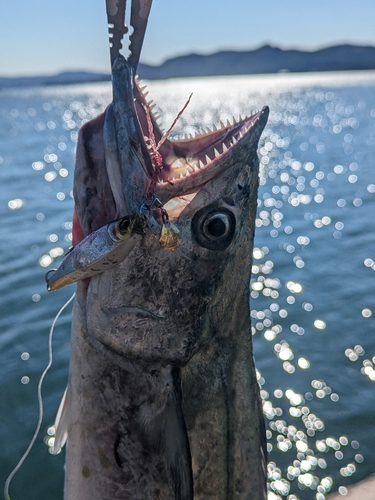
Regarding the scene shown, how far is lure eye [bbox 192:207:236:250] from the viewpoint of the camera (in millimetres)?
2715

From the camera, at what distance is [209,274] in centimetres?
283

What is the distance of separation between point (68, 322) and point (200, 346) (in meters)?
6.06

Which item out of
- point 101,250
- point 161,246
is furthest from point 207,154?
point 101,250

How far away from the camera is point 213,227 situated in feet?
8.99

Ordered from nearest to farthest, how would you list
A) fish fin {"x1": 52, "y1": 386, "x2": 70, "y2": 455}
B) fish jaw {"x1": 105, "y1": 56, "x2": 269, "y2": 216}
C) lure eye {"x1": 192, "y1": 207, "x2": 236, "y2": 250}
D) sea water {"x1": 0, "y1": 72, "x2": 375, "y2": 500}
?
fish jaw {"x1": 105, "y1": 56, "x2": 269, "y2": 216}
lure eye {"x1": 192, "y1": 207, "x2": 236, "y2": 250}
fish fin {"x1": 52, "y1": 386, "x2": 70, "y2": 455}
sea water {"x1": 0, "y1": 72, "x2": 375, "y2": 500}

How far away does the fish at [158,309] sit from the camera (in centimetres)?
264

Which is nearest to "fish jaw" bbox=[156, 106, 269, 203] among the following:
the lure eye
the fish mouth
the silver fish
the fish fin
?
the fish mouth

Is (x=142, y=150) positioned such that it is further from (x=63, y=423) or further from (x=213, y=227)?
(x=63, y=423)

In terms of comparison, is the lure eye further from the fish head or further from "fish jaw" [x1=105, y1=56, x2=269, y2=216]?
"fish jaw" [x1=105, y1=56, x2=269, y2=216]

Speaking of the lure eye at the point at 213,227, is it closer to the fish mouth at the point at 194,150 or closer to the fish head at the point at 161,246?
the fish head at the point at 161,246

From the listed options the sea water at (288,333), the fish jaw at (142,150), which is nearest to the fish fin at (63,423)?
the fish jaw at (142,150)

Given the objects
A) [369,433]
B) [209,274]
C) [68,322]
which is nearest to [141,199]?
[209,274]

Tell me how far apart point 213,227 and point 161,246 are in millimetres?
322

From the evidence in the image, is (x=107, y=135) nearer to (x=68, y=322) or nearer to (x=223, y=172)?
(x=223, y=172)
